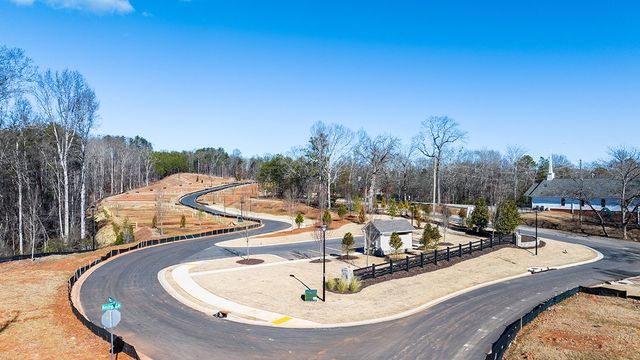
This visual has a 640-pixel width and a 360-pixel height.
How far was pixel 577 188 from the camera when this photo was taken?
74375mm

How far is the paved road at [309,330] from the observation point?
18.6 metres

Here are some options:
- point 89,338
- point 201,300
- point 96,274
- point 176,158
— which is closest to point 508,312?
point 201,300

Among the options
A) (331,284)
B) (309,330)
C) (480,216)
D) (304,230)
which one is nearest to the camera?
(309,330)

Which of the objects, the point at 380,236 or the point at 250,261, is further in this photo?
the point at 380,236

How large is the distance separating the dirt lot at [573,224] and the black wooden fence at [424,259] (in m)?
20.5

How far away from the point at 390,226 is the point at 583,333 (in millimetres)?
22034

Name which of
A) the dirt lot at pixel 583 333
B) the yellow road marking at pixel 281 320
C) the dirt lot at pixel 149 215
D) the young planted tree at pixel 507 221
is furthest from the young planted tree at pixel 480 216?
the yellow road marking at pixel 281 320

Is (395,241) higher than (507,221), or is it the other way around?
(507,221)

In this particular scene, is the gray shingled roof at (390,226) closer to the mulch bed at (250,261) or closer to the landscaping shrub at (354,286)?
the mulch bed at (250,261)

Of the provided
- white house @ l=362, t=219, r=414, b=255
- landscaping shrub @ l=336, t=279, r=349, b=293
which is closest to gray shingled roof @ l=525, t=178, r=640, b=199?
white house @ l=362, t=219, r=414, b=255

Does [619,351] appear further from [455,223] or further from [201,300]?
[455,223]

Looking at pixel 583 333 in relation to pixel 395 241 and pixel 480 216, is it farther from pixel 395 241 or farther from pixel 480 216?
pixel 480 216

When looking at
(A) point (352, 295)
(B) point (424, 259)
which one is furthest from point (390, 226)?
(A) point (352, 295)

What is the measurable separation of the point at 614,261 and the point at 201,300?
3930 centimetres
